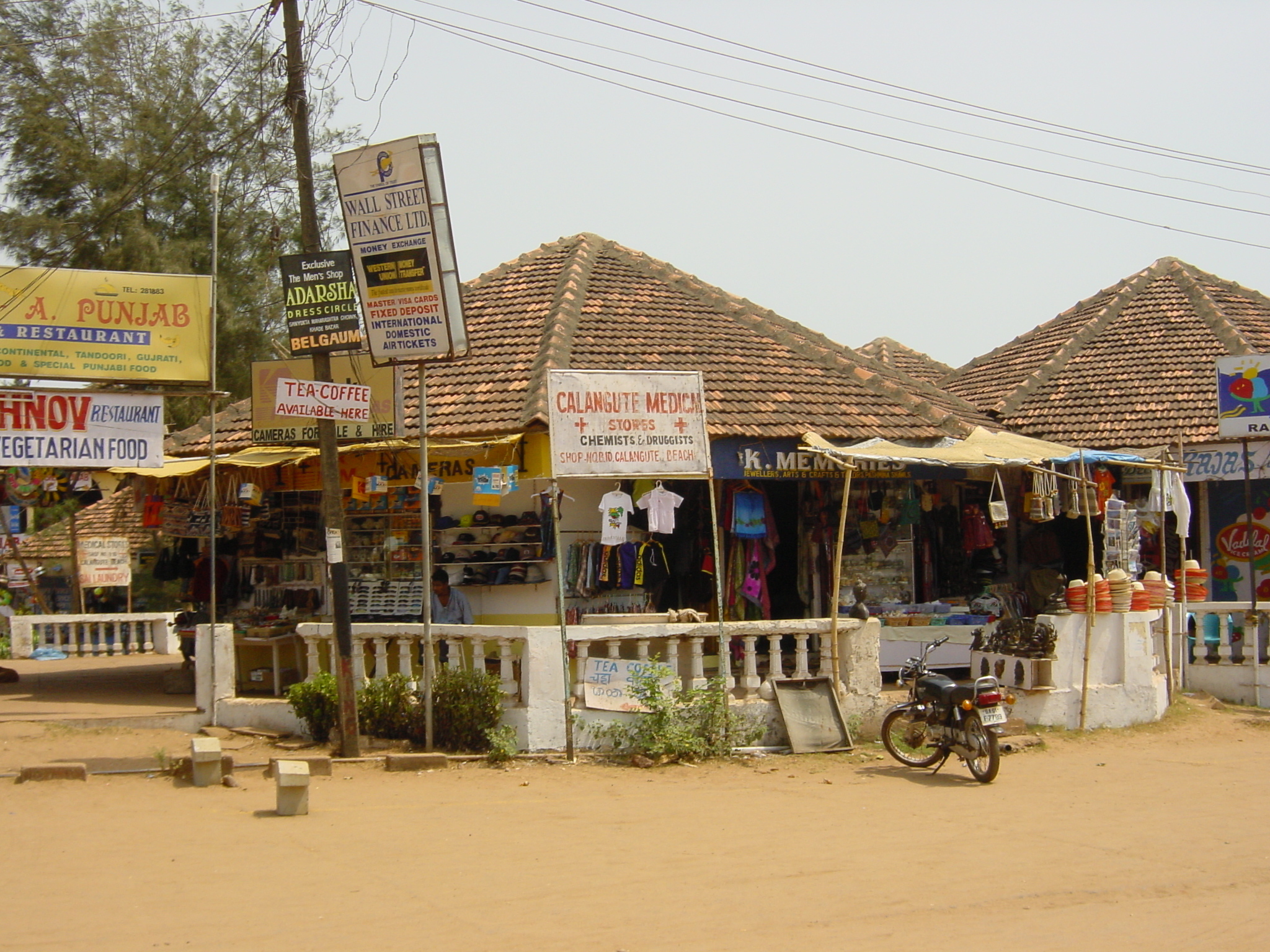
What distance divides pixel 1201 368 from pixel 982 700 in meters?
11.0

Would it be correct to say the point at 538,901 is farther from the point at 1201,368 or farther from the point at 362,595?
the point at 1201,368

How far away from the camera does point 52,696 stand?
1326 cm

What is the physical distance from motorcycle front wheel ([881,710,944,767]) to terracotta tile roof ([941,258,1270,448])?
810 centimetres

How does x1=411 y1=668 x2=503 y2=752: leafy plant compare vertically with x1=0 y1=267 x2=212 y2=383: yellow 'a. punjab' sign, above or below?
below

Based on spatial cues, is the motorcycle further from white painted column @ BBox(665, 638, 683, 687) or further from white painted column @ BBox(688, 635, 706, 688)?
white painted column @ BBox(665, 638, 683, 687)

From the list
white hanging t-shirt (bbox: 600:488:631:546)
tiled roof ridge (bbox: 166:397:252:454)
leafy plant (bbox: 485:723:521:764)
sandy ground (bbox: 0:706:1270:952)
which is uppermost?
tiled roof ridge (bbox: 166:397:252:454)

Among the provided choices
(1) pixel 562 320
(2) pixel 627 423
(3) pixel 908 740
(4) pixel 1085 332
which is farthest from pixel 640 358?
(4) pixel 1085 332

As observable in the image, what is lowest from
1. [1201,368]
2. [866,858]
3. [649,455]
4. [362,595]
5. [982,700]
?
[866,858]

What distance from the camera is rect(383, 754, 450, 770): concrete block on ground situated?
31.2 ft

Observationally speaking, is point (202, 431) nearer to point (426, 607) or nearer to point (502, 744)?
point (426, 607)

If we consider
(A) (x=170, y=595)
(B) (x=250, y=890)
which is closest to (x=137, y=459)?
(B) (x=250, y=890)

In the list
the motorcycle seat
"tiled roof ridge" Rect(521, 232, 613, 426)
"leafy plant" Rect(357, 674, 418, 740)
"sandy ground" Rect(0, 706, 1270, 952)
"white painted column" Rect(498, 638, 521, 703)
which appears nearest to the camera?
"sandy ground" Rect(0, 706, 1270, 952)

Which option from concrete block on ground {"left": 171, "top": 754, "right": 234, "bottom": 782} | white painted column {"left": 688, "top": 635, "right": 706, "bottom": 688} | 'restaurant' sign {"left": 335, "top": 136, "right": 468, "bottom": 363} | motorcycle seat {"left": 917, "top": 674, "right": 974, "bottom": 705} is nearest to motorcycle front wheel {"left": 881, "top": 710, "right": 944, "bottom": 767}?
motorcycle seat {"left": 917, "top": 674, "right": 974, "bottom": 705}

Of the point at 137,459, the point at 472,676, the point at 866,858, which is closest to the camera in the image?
the point at 866,858
